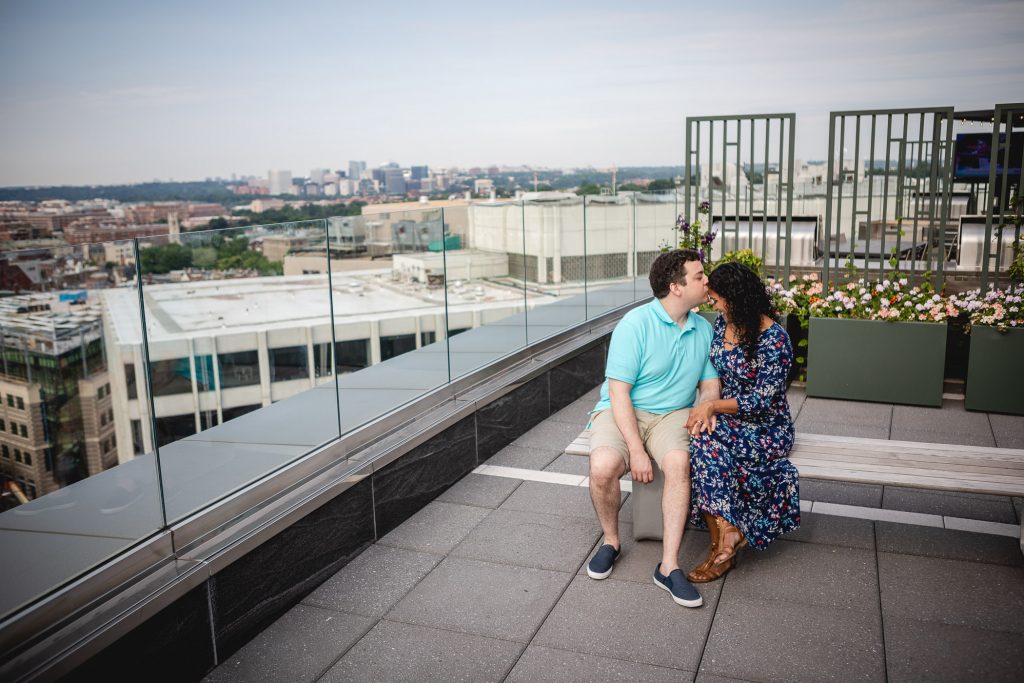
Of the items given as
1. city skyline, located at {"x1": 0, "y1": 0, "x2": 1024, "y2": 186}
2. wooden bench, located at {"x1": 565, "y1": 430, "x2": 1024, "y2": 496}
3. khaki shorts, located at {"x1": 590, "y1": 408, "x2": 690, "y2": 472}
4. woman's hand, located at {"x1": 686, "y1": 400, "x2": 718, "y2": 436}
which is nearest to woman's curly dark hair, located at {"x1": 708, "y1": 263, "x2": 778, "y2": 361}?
woman's hand, located at {"x1": 686, "y1": 400, "x2": 718, "y2": 436}

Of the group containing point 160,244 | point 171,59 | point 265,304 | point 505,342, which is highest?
point 171,59

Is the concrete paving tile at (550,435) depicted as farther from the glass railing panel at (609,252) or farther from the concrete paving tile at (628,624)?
the concrete paving tile at (628,624)

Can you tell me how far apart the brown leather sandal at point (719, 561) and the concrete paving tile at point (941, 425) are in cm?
238

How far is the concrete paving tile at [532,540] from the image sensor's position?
3.79 meters

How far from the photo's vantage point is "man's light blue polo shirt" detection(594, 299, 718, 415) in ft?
12.2

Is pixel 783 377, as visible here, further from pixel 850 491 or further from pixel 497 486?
pixel 497 486

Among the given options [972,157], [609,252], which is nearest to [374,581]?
[609,252]

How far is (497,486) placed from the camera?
15.6 feet

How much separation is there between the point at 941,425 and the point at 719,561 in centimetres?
297

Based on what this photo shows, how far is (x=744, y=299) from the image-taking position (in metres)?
3.55

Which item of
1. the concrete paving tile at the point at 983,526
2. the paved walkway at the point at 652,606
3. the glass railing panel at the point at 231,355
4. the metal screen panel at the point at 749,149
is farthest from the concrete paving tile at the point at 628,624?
the metal screen panel at the point at 749,149

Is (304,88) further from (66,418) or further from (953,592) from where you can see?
(953,592)

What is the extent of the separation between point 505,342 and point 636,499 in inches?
89.9

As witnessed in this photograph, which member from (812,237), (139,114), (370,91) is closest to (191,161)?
(139,114)
